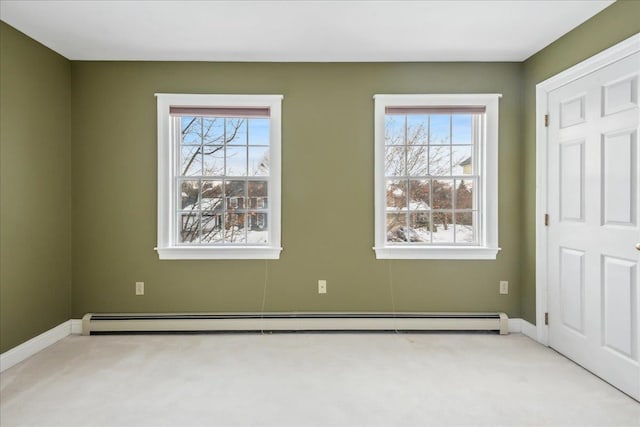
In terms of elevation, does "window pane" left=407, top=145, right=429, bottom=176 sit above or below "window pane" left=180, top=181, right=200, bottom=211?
above

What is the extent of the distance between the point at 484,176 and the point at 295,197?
5.94 feet

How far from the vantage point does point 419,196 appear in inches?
143

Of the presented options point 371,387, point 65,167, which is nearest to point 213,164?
point 65,167

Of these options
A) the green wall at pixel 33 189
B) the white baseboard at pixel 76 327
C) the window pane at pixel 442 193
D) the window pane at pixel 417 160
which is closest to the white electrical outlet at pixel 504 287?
the window pane at pixel 442 193

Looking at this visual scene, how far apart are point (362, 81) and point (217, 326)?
105 inches

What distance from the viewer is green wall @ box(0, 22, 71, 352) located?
2789mm

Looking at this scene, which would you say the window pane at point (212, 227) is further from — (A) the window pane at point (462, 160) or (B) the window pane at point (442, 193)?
(A) the window pane at point (462, 160)

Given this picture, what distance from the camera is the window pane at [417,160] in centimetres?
362

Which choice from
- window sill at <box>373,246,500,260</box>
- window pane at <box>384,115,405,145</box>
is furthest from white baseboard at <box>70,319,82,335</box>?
window pane at <box>384,115,405,145</box>

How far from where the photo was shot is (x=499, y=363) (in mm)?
2828

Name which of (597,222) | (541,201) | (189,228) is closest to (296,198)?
(189,228)

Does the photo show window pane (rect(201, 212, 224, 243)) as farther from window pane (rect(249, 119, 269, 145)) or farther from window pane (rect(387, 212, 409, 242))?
window pane (rect(387, 212, 409, 242))

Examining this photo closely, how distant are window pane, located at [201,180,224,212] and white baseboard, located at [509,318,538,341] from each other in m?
2.98

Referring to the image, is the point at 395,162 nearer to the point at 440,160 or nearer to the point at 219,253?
the point at 440,160
